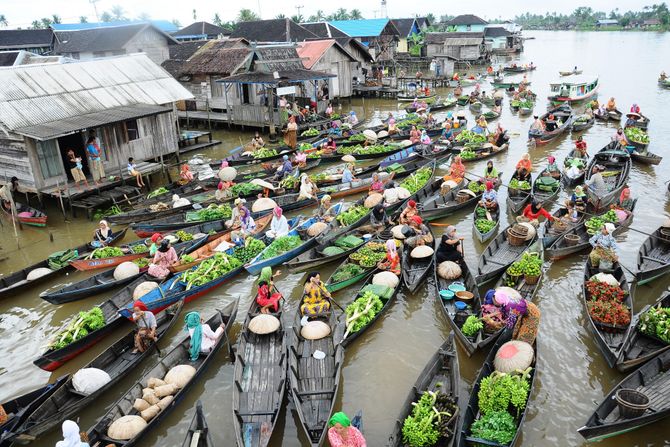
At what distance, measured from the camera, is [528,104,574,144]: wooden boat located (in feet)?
92.7

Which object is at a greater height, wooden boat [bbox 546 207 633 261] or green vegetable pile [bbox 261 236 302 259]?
green vegetable pile [bbox 261 236 302 259]

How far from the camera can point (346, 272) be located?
48.0 feet

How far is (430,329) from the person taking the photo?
12.9 m

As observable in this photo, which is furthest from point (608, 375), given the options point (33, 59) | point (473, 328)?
point (33, 59)

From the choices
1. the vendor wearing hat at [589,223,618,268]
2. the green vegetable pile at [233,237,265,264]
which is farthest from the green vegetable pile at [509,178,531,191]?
the green vegetable pile at [233,237,265,264]

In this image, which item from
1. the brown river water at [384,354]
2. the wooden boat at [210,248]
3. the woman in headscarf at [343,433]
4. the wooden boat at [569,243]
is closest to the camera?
the woman in headscarf at [343,433]

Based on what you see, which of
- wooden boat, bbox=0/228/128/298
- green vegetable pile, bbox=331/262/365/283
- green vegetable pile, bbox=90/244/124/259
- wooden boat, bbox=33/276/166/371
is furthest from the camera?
green vegetable pile, bbox=90/244/124/259

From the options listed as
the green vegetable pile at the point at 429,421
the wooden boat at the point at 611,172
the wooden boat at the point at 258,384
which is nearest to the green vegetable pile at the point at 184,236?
the wooden boat at the point at 258,384

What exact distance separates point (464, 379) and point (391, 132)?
843 inches

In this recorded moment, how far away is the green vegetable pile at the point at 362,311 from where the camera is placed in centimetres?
1195

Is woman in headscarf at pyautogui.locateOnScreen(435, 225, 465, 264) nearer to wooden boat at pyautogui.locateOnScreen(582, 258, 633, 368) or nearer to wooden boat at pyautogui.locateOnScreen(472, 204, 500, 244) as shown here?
wooden boat at pyautogui.locateOnScreen(472, 204, 500, 244)

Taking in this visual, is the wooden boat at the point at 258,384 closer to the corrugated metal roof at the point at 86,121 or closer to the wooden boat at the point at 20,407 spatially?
the wooden boat at the point at 20,407

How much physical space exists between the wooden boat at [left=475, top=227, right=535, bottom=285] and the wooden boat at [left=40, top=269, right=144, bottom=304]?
1075cm

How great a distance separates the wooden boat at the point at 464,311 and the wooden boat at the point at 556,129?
58.4ft
